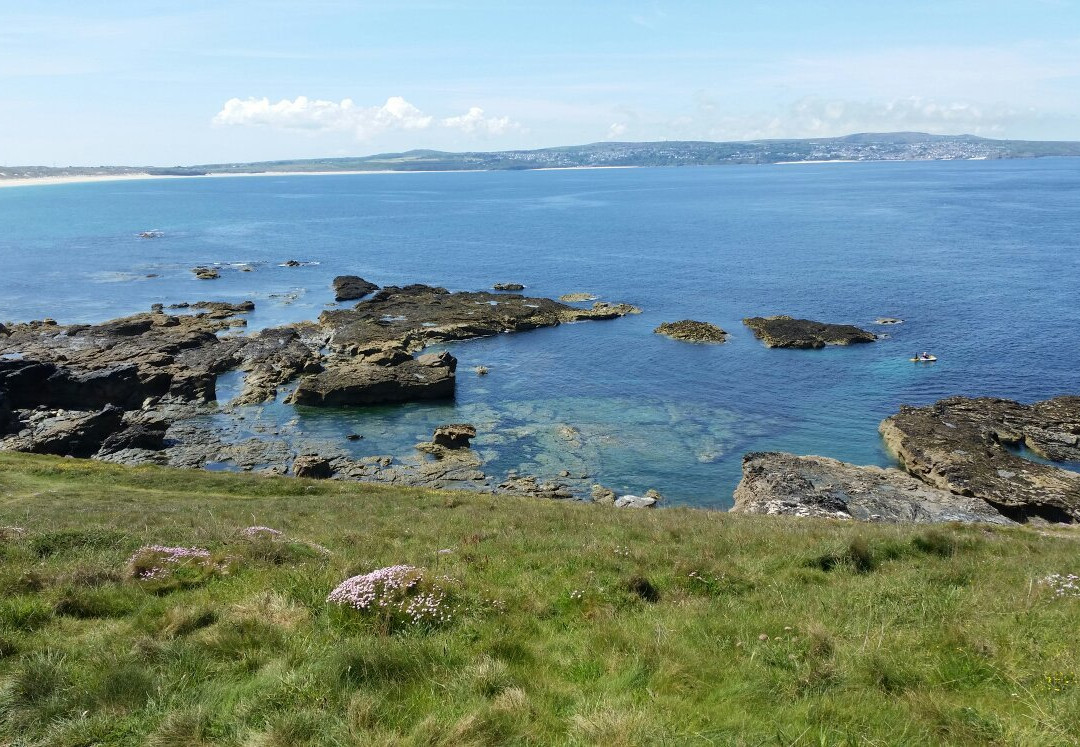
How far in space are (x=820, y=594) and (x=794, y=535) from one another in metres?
6.87

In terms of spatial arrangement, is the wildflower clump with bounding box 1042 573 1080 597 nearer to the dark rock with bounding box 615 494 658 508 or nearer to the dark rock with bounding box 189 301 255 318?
the dark rock with bounding box 615 494 658 508

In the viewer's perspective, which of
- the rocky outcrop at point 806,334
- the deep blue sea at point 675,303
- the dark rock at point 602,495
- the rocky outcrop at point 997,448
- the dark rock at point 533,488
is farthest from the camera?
the rocky outcrop at point 806,334

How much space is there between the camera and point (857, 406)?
→ 51094 mm

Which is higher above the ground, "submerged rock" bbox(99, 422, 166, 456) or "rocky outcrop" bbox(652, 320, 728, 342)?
"rocky outcrop" bbox(652, 320, 728, 342)

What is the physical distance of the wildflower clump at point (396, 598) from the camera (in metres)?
9.86

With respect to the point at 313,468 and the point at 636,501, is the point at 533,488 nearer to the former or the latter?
the point at 636,501

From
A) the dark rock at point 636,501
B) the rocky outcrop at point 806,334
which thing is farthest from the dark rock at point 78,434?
the rocky outcrop at point 806,334

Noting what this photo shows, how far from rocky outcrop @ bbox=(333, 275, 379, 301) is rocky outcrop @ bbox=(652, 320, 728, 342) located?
1625 inches

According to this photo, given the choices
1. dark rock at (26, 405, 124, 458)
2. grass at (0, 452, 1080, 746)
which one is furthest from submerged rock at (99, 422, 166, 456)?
grass at (0, 452, 1080, 746)

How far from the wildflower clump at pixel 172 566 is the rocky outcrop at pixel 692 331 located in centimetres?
6028

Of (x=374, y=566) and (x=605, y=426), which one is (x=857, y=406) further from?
(x=374, y=566)

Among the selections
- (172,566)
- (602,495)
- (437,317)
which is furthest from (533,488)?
(437,317)

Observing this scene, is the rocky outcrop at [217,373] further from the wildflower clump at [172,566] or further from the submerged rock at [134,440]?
the wildflower clump at [172,566]

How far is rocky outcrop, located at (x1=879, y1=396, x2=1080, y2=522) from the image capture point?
35.8 m
